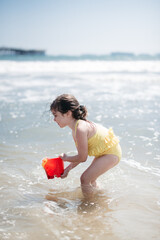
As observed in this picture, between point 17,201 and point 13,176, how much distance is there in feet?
2.24

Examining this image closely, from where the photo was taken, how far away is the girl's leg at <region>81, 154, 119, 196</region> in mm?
3105

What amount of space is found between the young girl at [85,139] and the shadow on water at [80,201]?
11cm

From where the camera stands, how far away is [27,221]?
2.59 m

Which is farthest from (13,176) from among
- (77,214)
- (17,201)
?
(77,214)

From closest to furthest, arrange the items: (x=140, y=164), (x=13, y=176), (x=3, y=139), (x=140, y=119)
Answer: (x=13, y=176)
(x=140, y=164)
(x=3, y=139)
(x=140, y=119)

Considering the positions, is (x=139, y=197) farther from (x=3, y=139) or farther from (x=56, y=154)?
(x=3, y=139)

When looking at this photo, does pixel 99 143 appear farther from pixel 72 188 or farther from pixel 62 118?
pixel 72 188

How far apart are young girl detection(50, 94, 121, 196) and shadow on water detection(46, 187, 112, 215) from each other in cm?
11

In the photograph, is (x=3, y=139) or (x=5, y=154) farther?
(x=3, y=139)

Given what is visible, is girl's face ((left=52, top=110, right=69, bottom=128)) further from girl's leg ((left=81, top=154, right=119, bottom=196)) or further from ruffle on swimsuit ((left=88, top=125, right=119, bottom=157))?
girl's leg ((left=81, top=154, right=119, bottom=196))

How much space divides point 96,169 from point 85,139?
16.2 inches

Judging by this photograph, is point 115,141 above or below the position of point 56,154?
above

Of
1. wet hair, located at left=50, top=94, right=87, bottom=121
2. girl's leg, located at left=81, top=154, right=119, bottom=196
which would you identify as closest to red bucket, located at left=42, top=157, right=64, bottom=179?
girl's leg, located at left=81, top=154, right=119, bottom=196

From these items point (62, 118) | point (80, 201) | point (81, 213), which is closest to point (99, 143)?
point (62, 118)
